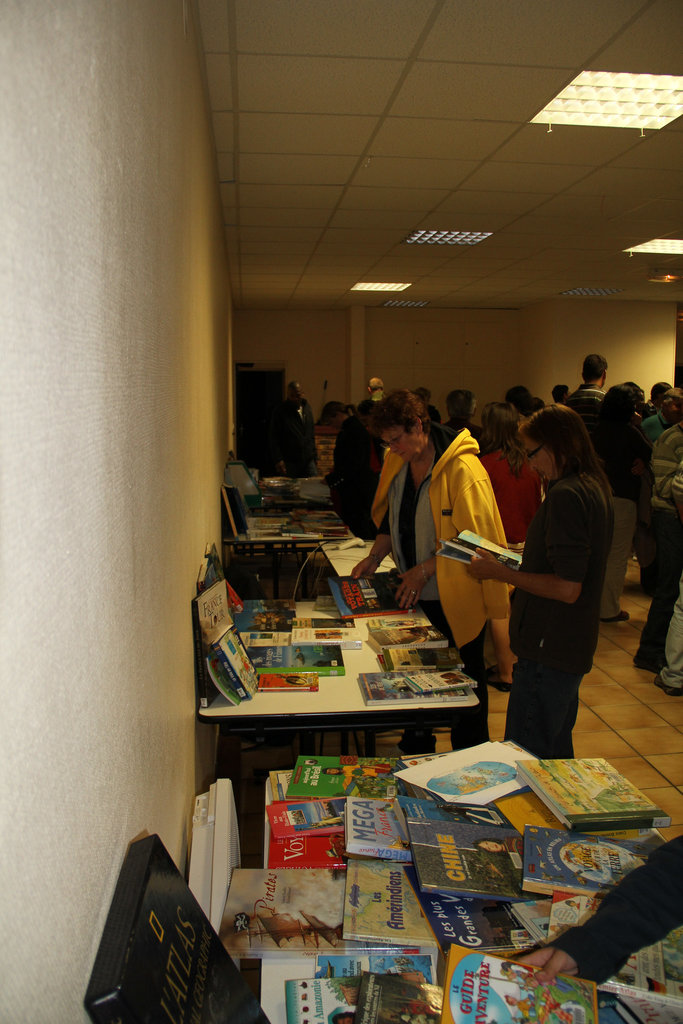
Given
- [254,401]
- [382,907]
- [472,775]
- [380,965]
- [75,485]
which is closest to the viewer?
[75,485]

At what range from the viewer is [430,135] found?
3.77 metres

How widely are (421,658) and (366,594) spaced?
0.66 m

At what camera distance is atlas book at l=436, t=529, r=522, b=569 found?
2449mm

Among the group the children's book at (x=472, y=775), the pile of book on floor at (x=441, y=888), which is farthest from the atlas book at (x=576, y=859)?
the children's book at (x=472, y=775)

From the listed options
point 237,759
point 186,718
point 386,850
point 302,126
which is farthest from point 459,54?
point 237,759

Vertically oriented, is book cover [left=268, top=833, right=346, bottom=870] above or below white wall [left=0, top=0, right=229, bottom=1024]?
below

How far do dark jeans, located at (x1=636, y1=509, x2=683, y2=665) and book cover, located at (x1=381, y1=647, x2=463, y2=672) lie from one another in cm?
251

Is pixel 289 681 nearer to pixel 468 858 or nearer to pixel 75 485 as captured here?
pixel 468 858

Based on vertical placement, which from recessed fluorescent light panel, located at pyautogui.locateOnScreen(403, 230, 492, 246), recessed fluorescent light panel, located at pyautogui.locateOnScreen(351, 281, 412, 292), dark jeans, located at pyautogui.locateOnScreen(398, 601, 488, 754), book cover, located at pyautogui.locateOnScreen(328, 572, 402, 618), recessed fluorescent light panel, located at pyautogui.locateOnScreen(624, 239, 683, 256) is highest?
recessed fluorescent light panel, located at pyautogui.locateOnScreen(351, 281, 412, 292)

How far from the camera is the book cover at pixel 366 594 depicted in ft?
9.32

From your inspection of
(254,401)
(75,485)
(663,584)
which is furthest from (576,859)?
(254,401)

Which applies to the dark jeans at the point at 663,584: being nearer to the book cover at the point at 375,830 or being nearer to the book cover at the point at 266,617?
the book cover at the point at 266,617

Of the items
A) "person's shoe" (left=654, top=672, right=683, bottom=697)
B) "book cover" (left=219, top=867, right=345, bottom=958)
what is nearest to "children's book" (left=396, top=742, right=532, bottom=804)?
"book cover" (left=219, top=867, right=345, bottom=958)

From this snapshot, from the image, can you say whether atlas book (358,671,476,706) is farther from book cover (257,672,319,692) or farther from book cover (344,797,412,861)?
book cover (344,797,412,861)
